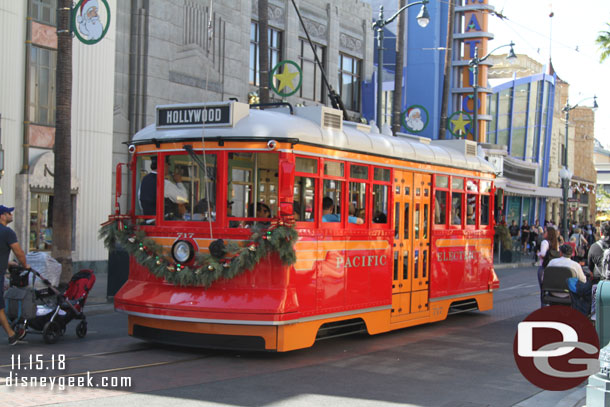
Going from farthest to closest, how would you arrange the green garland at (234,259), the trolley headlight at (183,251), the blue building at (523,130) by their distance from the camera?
the blue building at (523,130)
the trolley headlight at (183,251)
the green garland at (234,259)

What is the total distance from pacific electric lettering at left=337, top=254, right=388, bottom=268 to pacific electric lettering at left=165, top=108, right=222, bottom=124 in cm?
254

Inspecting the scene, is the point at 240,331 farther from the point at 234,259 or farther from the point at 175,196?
the point at 175,196

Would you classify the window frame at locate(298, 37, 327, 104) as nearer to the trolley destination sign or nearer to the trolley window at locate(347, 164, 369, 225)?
the trolley window at locate(347, 164, 369, 225)

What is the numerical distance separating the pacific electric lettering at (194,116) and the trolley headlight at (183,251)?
159 cm

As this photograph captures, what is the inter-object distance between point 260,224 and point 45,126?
39.6 feet

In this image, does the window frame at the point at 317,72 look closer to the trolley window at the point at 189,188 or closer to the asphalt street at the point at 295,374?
the asphalt street at the point at 295,374

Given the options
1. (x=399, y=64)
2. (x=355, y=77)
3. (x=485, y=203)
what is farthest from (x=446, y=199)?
(x=355, y=77)

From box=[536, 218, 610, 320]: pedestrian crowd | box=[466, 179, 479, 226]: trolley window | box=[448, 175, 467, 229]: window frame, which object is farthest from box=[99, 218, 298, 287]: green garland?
box=[466, 179, 479, 226]: trolley window

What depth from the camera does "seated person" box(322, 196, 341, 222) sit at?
34.8 feet

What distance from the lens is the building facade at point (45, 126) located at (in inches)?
755

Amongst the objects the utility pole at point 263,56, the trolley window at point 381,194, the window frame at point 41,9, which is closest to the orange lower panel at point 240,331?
the trolley window at point 381,194

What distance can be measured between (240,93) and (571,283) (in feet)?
59.2

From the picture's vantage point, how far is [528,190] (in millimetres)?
53094

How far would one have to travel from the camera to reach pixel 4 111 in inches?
748
